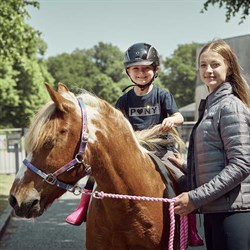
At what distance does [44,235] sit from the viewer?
7070 millimetres

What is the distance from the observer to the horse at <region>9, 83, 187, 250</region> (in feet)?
7.69

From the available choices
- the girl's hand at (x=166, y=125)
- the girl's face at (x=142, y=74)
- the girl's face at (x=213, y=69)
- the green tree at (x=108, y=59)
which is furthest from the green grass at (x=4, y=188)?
the green tree at (x=108, y=59)

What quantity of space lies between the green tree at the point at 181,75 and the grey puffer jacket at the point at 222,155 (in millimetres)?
65564

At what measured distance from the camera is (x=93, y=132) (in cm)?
248

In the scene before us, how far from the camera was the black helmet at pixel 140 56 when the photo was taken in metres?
3.37

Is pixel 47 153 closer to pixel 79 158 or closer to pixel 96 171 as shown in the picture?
pixel 79 158

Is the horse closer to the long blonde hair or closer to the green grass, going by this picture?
the long blonde hair

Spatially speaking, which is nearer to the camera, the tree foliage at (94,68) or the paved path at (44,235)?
the paved path at (44,235)

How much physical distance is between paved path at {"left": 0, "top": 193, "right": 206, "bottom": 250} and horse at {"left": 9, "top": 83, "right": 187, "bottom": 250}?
11.5ft

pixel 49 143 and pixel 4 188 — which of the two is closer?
pixel 49 143

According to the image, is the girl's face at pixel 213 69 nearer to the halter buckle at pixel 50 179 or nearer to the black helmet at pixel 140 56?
the black helmet at pixel 140 56

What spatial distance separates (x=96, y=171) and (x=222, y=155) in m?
0.76

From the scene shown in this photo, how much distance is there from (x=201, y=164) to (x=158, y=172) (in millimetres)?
541

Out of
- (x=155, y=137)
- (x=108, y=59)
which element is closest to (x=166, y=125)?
(x=155, y=137)
